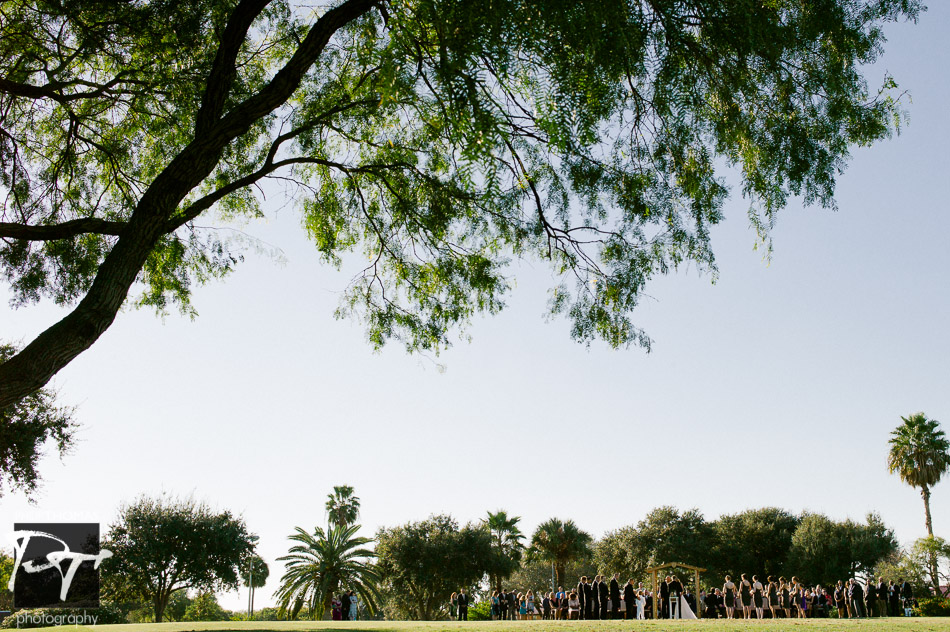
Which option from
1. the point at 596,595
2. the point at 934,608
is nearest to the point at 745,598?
the point at 596,595

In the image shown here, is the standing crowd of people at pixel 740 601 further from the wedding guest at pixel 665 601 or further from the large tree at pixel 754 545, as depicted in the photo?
the large tree at pixel 754 545

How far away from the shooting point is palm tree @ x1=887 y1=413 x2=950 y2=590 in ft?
147

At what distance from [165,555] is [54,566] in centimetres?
1190

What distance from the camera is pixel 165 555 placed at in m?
34.6

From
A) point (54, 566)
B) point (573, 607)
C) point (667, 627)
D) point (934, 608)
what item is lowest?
point (934, 608)

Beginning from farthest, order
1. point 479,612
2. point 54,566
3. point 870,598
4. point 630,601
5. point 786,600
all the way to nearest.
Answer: point 479,612, point 786,600, point 870,598, point 630,601, point 54,566

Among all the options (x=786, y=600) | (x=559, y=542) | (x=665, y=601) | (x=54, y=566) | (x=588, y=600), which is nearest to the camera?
(x=588, y=600)

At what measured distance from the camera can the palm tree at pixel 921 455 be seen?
44781 millimetres

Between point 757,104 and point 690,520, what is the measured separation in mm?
46187

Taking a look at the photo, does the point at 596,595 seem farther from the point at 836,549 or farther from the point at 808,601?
the point at 836,549

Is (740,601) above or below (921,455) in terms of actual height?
below

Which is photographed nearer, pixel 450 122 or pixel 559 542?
pixel 450 122

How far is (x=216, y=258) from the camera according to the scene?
10.2 meters

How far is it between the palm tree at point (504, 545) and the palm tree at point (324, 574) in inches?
326
